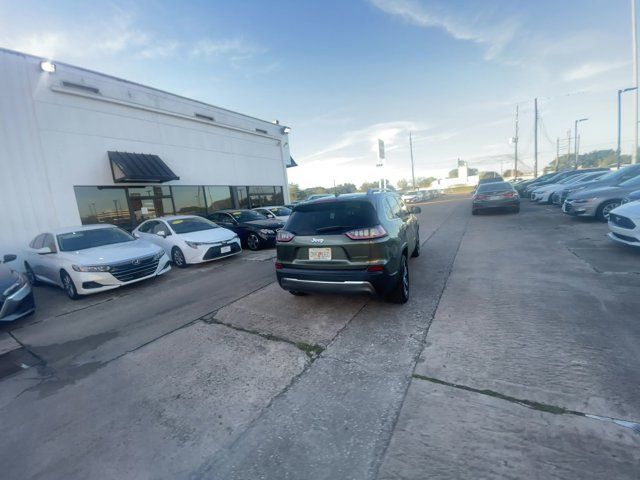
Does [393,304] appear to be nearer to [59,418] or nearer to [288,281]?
[288,281]

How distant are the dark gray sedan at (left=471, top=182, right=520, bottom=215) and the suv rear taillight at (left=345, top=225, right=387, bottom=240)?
12.4m

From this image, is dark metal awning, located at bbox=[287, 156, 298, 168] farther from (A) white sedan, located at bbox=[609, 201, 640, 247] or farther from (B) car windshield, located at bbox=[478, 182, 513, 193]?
(A) white sedan, located at bbox=[609, 201, 640, 247]

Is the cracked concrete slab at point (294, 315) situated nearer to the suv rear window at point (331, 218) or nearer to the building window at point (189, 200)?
the suv rear window at point (331, 218)

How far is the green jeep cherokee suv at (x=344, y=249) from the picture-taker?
3.88 metres

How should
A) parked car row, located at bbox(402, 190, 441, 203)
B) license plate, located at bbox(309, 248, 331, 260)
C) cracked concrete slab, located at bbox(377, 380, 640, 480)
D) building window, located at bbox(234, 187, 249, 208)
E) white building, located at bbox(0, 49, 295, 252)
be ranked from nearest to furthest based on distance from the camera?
cracked concrete slab, located at bbox(377, 380, 640, 480) → license plate, located at bbox(309, 248, 331, 260) → white building, located at bbox(0, 49, 295, 252) → building window, located at bbox(234, 187, 249, 208) → parked car row, located at bbox(402, 190, 441, 203)

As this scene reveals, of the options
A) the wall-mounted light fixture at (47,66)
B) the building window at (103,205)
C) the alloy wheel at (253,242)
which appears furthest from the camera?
the building window at (103,205)

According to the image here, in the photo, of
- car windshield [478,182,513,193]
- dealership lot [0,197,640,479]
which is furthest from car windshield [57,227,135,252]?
car windshield [478,182,513,193]

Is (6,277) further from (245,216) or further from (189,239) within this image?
(245,216)

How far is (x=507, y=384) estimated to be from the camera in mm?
2574

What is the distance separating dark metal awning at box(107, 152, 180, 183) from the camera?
1165 centimetres

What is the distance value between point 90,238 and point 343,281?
6.64 metres

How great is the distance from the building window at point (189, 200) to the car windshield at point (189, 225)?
579 centimetres

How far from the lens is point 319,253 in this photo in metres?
4.10

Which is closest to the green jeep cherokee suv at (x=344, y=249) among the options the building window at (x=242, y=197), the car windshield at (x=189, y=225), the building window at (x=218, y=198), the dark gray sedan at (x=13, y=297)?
the dark gray sedan at (x=13, y=297)
